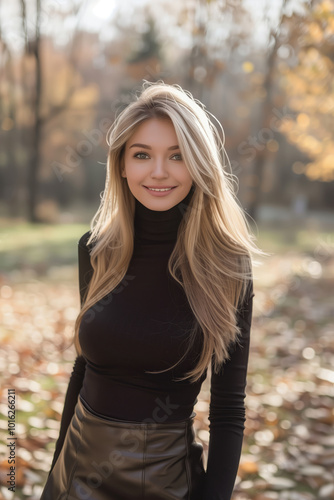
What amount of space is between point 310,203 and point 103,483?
28821 mm

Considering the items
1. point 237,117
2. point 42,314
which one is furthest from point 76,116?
point 42,314

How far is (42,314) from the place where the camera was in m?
7.68

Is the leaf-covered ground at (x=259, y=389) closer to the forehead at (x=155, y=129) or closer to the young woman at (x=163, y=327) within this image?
the young woman at (x=163, y=327)

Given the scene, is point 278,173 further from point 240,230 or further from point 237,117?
point 240,230

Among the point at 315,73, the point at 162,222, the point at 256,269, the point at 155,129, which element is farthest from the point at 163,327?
the point at 256,269

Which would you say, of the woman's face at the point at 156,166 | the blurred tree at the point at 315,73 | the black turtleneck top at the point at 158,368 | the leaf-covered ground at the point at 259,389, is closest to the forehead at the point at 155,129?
the woman's face at the point at 156,166

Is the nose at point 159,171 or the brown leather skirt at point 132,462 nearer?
the brown leather skirt at point 132,462

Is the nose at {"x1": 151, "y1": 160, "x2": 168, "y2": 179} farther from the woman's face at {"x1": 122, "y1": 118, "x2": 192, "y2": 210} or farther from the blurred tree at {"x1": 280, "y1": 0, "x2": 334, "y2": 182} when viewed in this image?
the blurred tree at {"x1": 280, "y1": 0, "x2": 334, "y2": 182}

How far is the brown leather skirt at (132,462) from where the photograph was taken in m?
1.81

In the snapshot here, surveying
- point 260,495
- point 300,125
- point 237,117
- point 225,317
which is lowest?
point 260,495

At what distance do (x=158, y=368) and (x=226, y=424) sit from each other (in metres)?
0.32

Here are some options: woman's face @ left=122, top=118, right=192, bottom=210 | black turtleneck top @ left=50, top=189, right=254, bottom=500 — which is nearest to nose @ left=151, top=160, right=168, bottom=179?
woman's face @ left=122, top=118, right=192, bottom=210

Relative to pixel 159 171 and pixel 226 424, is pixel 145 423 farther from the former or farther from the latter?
pixel 159 171

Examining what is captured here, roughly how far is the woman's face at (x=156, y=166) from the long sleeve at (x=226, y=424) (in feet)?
2.00
